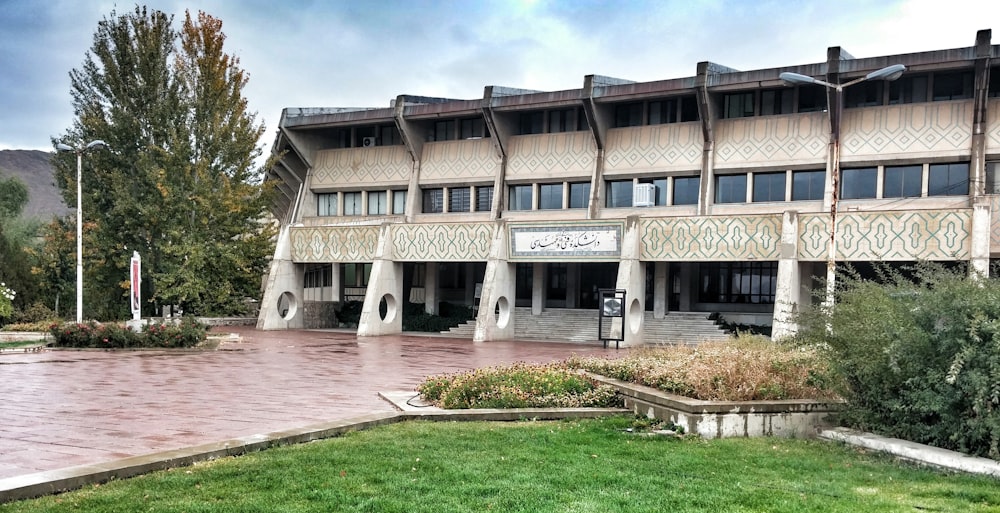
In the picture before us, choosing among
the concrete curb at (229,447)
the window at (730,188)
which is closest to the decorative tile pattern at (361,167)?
the window at (730,188)

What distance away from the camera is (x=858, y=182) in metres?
31.7

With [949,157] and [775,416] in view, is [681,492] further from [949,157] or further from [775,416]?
[949,157]

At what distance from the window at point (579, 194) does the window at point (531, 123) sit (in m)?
3.28

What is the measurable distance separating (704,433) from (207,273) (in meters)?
30.9

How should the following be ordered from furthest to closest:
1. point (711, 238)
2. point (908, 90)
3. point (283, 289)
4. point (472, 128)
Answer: point (472, 128), point (283, 289), point (908, 90), point (711, 238)

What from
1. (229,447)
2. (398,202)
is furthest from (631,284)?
(229,447)

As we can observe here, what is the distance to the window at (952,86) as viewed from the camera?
29641 mm

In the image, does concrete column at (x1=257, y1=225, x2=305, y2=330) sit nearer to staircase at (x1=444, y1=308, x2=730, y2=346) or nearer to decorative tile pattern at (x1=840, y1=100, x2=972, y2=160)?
staircase at (x1=444, y1=308, x2=730, y2=346)

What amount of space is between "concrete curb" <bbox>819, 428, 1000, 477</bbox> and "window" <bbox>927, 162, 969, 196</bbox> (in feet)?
82.4

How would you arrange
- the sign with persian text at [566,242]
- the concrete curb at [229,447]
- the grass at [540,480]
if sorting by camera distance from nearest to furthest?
the grass at [540,480] → the concrete curb at [229,447] → the sign with persian text at [566,242]

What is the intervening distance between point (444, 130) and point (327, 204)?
8113 mm

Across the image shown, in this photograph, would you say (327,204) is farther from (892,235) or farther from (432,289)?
(892,235)

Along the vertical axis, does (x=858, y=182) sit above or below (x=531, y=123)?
below

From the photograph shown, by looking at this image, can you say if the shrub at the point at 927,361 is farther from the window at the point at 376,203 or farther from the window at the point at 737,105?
the window at the point at 376,203
